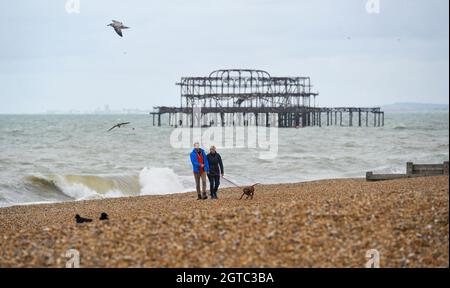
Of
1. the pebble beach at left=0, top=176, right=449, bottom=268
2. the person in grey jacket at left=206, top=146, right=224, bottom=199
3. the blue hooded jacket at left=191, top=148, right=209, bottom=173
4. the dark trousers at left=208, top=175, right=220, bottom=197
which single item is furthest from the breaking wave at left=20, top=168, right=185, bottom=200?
the pebble beach at left=0, top=176, right=449, bottom=268

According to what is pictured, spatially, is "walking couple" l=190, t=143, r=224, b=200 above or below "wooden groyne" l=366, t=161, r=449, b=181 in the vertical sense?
above

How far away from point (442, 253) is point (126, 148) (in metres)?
39.4

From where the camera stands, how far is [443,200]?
874cm

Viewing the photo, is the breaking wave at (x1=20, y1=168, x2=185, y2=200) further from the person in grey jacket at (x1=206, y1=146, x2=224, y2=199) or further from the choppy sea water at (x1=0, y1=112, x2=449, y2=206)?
the person in grey jacket at (x1=206, y1=146, x2=224, y2=199)

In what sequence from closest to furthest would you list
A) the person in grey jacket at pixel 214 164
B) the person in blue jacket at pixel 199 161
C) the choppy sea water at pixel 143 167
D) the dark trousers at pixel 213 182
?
the person in blue jacket at pixel 199 161, the person in grey jacket at pixel 214 164, the dark trousers at pixel 213 182, the choppy sea water at pixel 143 167

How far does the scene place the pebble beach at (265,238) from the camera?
7348 mm

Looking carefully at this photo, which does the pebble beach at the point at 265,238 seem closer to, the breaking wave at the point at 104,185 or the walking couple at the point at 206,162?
the walking couple at the point at 206,162

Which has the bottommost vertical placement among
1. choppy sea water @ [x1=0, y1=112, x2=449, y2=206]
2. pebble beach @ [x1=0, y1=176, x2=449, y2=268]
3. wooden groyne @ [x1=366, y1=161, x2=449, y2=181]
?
choppy sea water @ [x1=0, y1=112, x2=449, y2=206]

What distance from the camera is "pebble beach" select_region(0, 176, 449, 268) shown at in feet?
24.1

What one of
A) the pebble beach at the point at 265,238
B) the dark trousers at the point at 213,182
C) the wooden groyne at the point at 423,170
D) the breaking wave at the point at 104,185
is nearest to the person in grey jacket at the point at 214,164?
the dark trousers at the point at 213,182

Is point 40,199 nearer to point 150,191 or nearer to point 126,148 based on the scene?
point 150,191

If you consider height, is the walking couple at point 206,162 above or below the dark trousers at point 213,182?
above

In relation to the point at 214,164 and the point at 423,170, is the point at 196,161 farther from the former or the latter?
the point at 423,170

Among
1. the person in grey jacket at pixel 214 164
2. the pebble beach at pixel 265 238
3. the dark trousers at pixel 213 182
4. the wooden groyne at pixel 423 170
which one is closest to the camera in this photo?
the pebble beach at pixel 265 238
